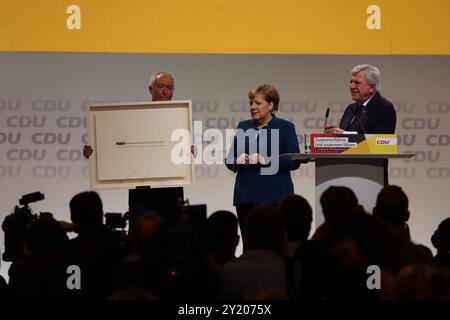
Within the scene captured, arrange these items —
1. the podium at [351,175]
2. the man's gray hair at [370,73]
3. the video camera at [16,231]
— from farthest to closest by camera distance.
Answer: the man's gray hair at [370,73] < the podium at [351,175] < the video camera at [16,231]

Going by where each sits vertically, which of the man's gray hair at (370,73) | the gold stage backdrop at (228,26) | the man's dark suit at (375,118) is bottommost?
the man's dark suit at (375,118)

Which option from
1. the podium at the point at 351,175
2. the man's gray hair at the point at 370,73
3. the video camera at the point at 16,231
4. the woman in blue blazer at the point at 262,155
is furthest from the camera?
the man's gray hair at the point at 370,73

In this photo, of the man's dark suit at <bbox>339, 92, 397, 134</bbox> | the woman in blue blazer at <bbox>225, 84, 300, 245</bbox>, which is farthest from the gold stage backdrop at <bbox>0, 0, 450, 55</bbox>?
the woman in blue blazer at <bbox>225, 84, 300, 245</bbox>

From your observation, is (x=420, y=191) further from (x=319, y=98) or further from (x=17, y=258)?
(x=17, y=258)

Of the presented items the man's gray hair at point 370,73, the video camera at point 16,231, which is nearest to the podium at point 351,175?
the man's gray hair at point 370,73

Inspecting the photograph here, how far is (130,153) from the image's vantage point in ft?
18.6

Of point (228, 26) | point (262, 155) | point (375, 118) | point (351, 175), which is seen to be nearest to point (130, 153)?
point (262, 155)

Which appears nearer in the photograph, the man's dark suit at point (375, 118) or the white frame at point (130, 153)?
the man's dark suit at point (375, 118)

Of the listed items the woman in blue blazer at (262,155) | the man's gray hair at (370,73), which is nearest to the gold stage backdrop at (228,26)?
the man's gray hair at (370,73)

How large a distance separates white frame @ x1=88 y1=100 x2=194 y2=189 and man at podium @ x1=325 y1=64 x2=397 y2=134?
3.50 feet

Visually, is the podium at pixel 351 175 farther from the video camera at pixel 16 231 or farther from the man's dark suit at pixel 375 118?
the video camera at pixel 16 231

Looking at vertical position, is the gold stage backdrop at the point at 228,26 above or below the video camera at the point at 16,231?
above

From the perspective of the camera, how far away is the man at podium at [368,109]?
5.44 meters
